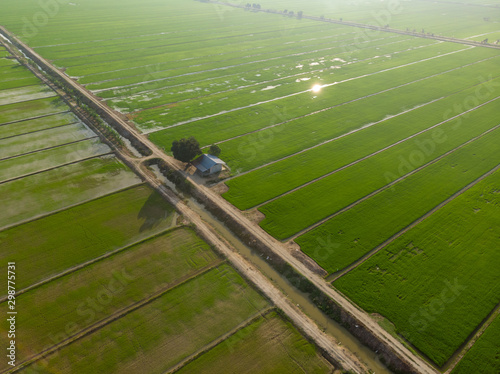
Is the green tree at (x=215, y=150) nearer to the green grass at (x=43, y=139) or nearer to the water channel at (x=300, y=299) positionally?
the water channel at (x=300, y=299)

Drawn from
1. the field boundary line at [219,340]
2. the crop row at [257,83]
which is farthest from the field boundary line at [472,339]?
the crop row at [257,83]

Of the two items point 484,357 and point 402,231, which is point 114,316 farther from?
point 402,231

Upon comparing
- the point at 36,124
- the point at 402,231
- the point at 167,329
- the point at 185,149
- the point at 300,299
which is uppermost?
the point at 185,149

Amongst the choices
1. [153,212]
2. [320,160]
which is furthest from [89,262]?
[320,160]

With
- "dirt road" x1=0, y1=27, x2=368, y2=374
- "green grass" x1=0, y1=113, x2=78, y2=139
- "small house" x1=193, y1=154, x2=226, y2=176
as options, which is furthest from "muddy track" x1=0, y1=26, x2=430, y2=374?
"green grass" x1=0, y1=113, x2=78, y2=139

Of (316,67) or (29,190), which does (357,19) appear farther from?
(29,190)

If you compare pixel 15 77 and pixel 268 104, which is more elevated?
pixel 15 77

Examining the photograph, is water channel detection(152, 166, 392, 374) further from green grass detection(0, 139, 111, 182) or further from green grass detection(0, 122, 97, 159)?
green grass detection(0, 122, 97, 159)
